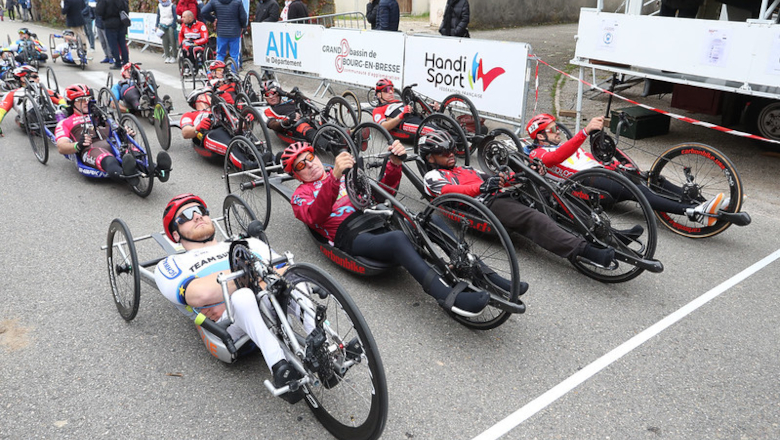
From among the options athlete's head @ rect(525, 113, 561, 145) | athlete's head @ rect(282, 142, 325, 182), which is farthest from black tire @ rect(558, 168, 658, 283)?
athlete's head @ rect(282, 142, 325, 182)

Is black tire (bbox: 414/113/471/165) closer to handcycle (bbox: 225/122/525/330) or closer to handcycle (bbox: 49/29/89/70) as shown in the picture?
handcycle (bbox: 225/122/525/330)

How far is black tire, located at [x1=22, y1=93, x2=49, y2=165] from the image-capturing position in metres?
7.08

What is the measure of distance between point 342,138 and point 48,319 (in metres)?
3.17

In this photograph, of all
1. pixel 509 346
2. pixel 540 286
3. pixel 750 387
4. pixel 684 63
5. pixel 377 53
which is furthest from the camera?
pixel 377 53

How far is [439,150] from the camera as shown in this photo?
5129 mm

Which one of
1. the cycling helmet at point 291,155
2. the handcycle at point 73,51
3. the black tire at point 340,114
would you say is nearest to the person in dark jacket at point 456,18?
the black tire at point 340,114

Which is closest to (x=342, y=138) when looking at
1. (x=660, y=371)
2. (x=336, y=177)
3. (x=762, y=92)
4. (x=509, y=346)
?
(x=336, y=177)

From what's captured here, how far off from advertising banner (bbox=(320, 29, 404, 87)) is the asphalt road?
204 inches

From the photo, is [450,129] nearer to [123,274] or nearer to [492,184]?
[492,184]

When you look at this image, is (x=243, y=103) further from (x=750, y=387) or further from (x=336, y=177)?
(x=750, y=387)

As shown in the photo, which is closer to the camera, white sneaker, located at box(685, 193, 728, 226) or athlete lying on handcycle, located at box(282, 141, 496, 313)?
athlete lying on handcycle, located at box(282, 141, 496, 313)

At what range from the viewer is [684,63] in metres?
7.22

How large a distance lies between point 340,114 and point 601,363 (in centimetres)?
563

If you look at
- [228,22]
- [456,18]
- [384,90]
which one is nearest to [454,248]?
[384,90]
